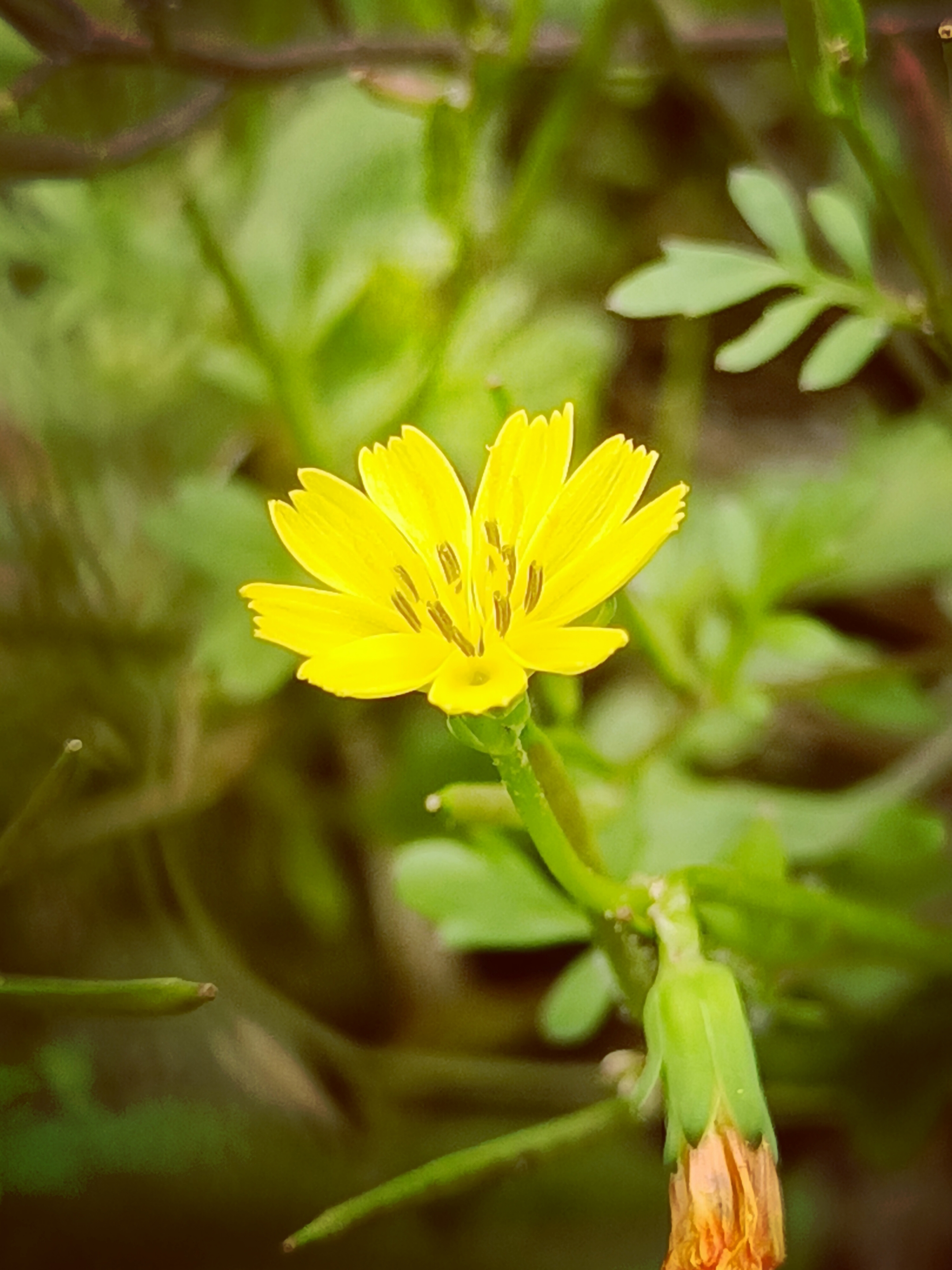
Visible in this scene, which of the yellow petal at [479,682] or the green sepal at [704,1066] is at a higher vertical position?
the yellow petal at [479,682]

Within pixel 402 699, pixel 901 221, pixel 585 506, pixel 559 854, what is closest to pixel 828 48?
pixel 901 221

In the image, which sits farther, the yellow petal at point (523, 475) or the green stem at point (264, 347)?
the green stem at point (264, 347)

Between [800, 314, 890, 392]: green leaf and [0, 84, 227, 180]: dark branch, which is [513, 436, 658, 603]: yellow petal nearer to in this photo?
[800, 314, 890, 392]: green leaf

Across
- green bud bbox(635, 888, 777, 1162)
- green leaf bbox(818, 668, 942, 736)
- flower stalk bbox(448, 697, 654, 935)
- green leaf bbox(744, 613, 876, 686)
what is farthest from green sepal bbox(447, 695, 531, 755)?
green leaf bbox(818, 668, 942, 736)

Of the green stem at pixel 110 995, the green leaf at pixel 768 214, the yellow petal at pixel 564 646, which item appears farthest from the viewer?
the green leaf at pixel 768 214

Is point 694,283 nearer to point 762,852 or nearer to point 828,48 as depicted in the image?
point 828,48

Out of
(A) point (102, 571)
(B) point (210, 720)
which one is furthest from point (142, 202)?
(B) point (210, 720)

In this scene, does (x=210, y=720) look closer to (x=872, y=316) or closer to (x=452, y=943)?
(x=452, y=943)

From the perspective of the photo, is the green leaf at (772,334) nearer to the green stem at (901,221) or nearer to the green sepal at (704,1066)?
the green stem at (901,221)

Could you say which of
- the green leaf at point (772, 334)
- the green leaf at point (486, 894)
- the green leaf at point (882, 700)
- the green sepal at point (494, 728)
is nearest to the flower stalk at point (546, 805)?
the green sepal at point (494, 728)
